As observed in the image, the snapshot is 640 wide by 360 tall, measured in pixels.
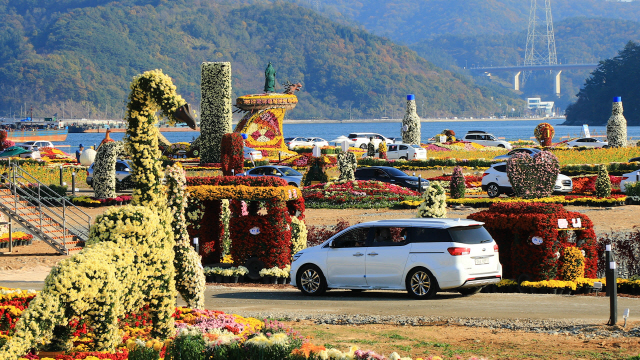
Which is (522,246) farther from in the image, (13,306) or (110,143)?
(110,143)

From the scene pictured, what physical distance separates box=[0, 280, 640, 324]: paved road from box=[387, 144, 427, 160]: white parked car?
35.1 metres

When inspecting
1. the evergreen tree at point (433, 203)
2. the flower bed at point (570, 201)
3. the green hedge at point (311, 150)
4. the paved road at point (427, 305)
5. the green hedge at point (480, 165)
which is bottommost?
the paved road at point (427, 305)

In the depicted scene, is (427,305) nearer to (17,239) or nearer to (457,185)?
(17,239)

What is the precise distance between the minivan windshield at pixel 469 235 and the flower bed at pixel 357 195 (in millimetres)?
16352

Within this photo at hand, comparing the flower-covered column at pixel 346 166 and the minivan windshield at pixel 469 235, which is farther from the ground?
the flower-covered column at pixel 346 166

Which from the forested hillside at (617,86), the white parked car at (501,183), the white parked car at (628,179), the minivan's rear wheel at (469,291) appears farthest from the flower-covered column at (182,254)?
the forested hillside at (617,86)

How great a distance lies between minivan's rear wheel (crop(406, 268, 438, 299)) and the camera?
13867 millimetres

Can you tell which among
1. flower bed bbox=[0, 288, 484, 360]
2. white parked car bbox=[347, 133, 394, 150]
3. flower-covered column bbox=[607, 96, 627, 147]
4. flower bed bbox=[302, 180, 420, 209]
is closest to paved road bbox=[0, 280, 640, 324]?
flower bed bbox=[0, 288, 484, 360]

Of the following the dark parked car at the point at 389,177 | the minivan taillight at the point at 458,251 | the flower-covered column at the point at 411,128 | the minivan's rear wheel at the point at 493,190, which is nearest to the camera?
the minivan taillight at the point at 458,251

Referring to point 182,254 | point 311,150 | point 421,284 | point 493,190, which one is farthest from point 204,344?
point 311,150

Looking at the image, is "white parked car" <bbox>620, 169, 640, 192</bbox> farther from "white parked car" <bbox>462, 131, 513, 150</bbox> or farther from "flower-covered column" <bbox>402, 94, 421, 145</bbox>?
"white parked car" <bbox>462, 131, 513, 150</bbox>

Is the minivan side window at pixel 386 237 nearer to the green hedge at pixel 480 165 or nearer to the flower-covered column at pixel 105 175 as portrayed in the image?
the flower-covered column at pixel 105 175

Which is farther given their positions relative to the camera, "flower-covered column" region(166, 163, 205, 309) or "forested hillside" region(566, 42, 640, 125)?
"forested hillside" region(566, 42, 640, 125)

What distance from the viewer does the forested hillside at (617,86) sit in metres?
150
